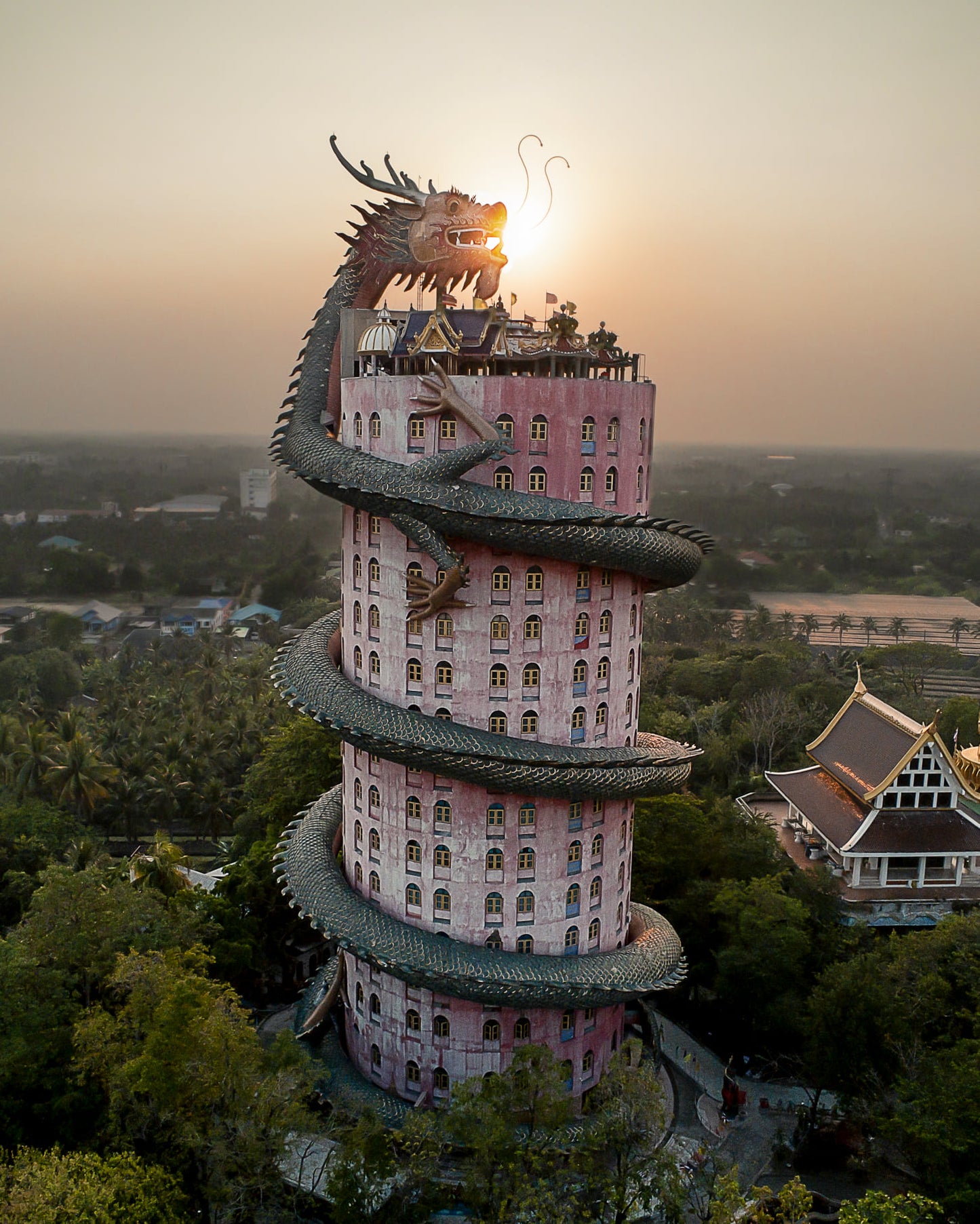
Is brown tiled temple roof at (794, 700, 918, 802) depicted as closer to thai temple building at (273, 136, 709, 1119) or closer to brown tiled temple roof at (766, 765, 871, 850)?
brown tiled temple roof at (766, 765, 871, 850)

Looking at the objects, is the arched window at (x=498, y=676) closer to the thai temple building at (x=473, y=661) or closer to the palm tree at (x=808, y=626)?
the thai temple building at (x=473, y=661)

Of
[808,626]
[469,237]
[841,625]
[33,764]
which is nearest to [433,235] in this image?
[469,237]

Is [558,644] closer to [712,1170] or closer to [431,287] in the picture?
[431,287]

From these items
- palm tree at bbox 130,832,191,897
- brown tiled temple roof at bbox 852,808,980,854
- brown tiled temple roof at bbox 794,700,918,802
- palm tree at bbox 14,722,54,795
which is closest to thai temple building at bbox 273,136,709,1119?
palm tree at bbox 130,832,191,897

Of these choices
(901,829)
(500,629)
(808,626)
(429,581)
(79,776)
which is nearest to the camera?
(429,581)

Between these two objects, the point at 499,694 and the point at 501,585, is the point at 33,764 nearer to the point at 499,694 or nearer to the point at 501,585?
the point at 499,694

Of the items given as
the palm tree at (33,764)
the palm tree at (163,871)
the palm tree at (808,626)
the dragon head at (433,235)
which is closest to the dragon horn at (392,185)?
the dragon head at (433,235)
